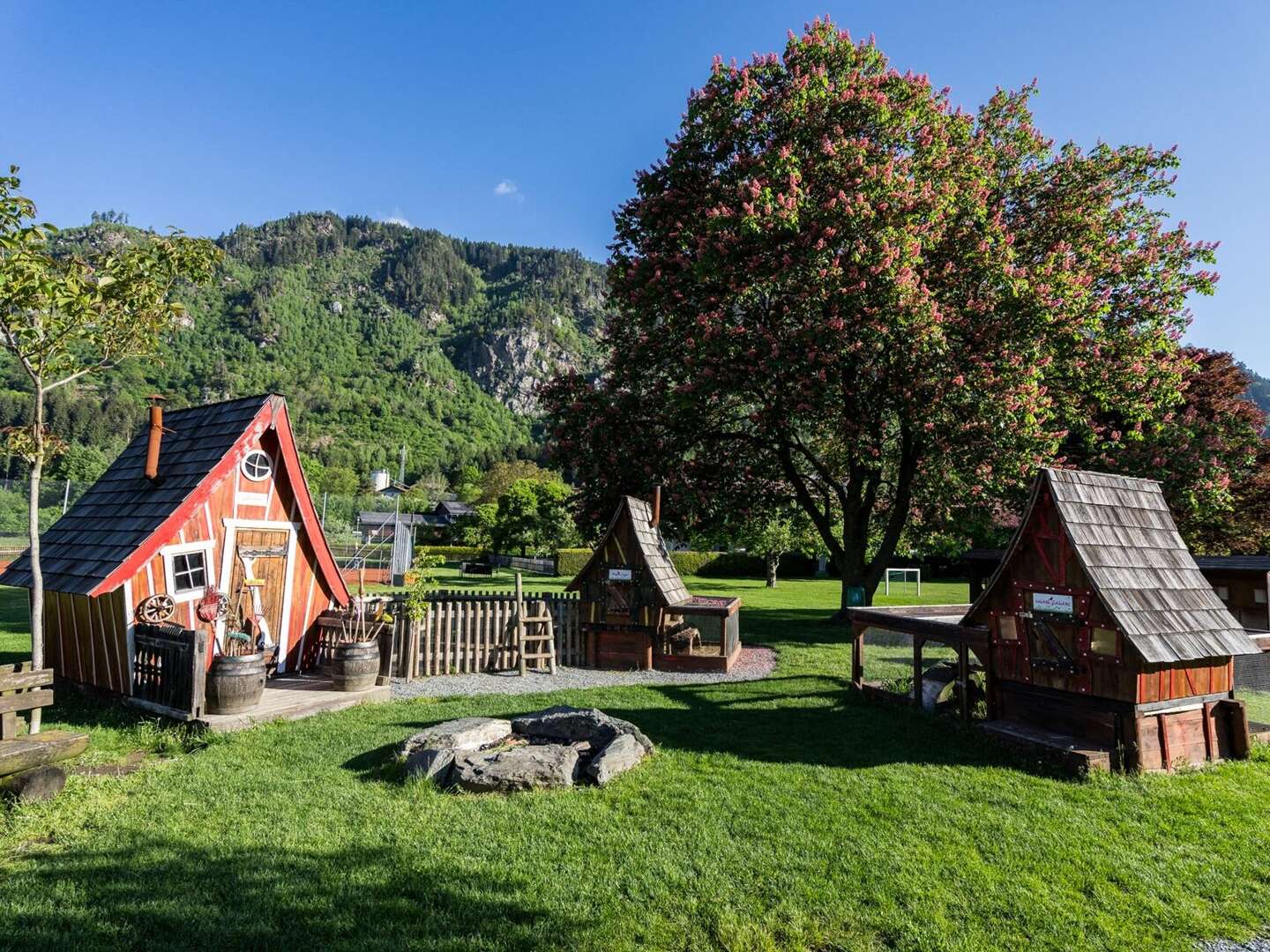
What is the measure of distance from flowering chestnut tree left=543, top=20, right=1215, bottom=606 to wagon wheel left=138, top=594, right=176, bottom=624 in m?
10.3

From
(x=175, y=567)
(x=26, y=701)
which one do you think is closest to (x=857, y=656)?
(x=175, y=567)

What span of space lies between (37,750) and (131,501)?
228 inches

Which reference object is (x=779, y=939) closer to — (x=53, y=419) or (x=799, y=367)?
(x=799, y=367)

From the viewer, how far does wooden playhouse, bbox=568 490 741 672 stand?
14172 mm

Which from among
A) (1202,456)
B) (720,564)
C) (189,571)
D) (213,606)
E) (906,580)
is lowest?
(906,580)

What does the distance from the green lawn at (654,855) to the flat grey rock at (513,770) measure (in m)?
0.24

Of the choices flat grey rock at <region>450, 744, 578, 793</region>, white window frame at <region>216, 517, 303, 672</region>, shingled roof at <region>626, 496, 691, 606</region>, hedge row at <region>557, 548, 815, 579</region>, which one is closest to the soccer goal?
hedge row at <region>557, 548, 815, 579</region>

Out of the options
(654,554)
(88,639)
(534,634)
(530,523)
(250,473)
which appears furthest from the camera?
(530,523)

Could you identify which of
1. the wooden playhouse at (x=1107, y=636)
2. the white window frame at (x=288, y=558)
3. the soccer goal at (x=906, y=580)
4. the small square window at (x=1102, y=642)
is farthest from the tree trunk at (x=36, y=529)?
the soccer goal at (x=906, y=580)

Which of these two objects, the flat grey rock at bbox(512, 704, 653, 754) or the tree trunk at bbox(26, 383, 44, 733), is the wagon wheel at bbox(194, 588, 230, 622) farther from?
the flat grey rock at bbox(512, 704, 653, 754)

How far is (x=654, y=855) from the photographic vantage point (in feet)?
18.1

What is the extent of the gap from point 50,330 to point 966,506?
19.6 meters

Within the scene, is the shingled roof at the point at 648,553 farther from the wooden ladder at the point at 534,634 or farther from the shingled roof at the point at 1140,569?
the shingled roof at the point at 1140,569

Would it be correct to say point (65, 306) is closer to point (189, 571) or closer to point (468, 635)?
point (189, 571)
